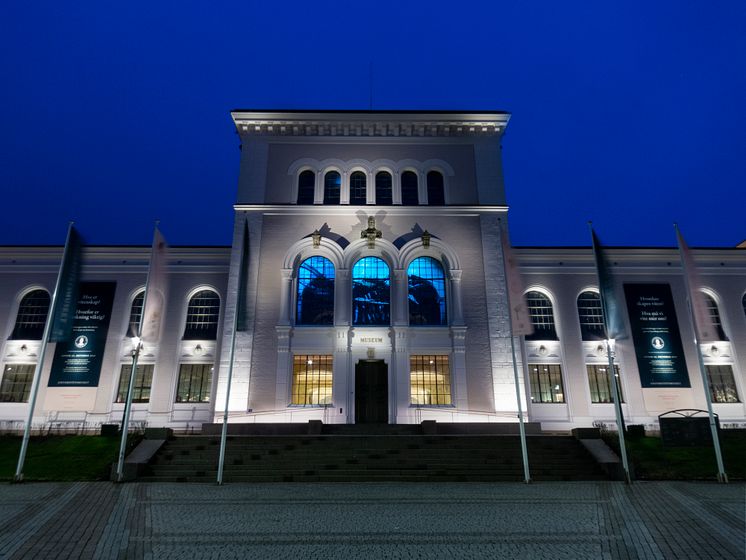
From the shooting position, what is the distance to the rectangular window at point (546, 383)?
25500 millimetres

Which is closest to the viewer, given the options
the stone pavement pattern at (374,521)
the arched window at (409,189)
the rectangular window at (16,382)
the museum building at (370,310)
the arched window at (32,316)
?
the stone pavement pattern at (374,521)

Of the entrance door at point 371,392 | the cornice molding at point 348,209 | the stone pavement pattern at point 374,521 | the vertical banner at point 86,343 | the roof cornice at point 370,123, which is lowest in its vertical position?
the stone pavement pattern at point 374,521

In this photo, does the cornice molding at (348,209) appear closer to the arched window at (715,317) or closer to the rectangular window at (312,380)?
the rectangular window at (312,380)

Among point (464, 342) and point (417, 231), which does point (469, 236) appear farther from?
point (464, 342)

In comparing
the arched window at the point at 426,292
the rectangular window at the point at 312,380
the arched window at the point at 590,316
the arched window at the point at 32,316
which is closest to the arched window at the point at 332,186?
the arched window at the point at 426,292

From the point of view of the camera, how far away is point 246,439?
1891 centimetres

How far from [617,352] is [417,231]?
43.1ft

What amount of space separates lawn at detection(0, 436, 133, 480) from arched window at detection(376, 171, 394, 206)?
1721cm

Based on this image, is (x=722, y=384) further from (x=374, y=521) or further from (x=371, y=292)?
(x=374, y=521)

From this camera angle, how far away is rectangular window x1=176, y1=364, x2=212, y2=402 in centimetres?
2548

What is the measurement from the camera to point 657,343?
26266 millimetres

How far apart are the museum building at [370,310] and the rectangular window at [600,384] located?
0.38 feet

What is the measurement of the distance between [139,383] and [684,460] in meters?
26.1

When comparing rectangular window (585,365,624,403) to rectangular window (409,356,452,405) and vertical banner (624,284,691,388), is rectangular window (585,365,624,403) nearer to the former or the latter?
vertical banner (624,284,691,388)
